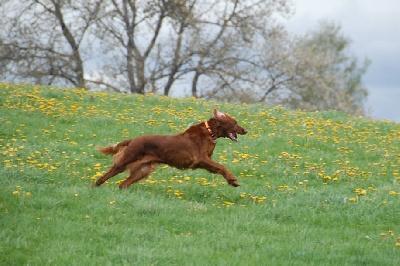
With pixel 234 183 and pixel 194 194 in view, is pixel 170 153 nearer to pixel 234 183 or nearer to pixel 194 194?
pixel 194 194

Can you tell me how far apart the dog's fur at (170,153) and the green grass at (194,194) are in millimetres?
274

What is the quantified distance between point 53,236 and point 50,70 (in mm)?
23383

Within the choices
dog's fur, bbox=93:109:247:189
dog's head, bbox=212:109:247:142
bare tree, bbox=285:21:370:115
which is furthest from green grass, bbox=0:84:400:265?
bare tree, bbox=285:21:370:115

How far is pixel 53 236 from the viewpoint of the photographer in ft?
24.2

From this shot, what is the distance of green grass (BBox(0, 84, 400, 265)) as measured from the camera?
7242 mm

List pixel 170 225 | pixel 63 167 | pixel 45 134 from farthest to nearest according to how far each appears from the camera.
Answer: pixel 45 134 < pixel 63 167 < pixel 170 225

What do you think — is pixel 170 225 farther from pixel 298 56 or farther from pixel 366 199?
pixel 298 56

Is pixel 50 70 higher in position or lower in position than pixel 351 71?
lower

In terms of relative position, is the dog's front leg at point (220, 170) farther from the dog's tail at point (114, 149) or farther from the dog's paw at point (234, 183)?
the dog's tail at point (114, 149)

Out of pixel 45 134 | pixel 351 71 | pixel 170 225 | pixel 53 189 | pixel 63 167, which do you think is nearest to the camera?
pixel 170 225

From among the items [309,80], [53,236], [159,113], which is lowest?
[53,236]

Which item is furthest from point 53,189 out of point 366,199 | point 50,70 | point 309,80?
point 309,80

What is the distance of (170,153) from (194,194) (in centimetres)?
71

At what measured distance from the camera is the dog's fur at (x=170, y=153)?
1005cm
